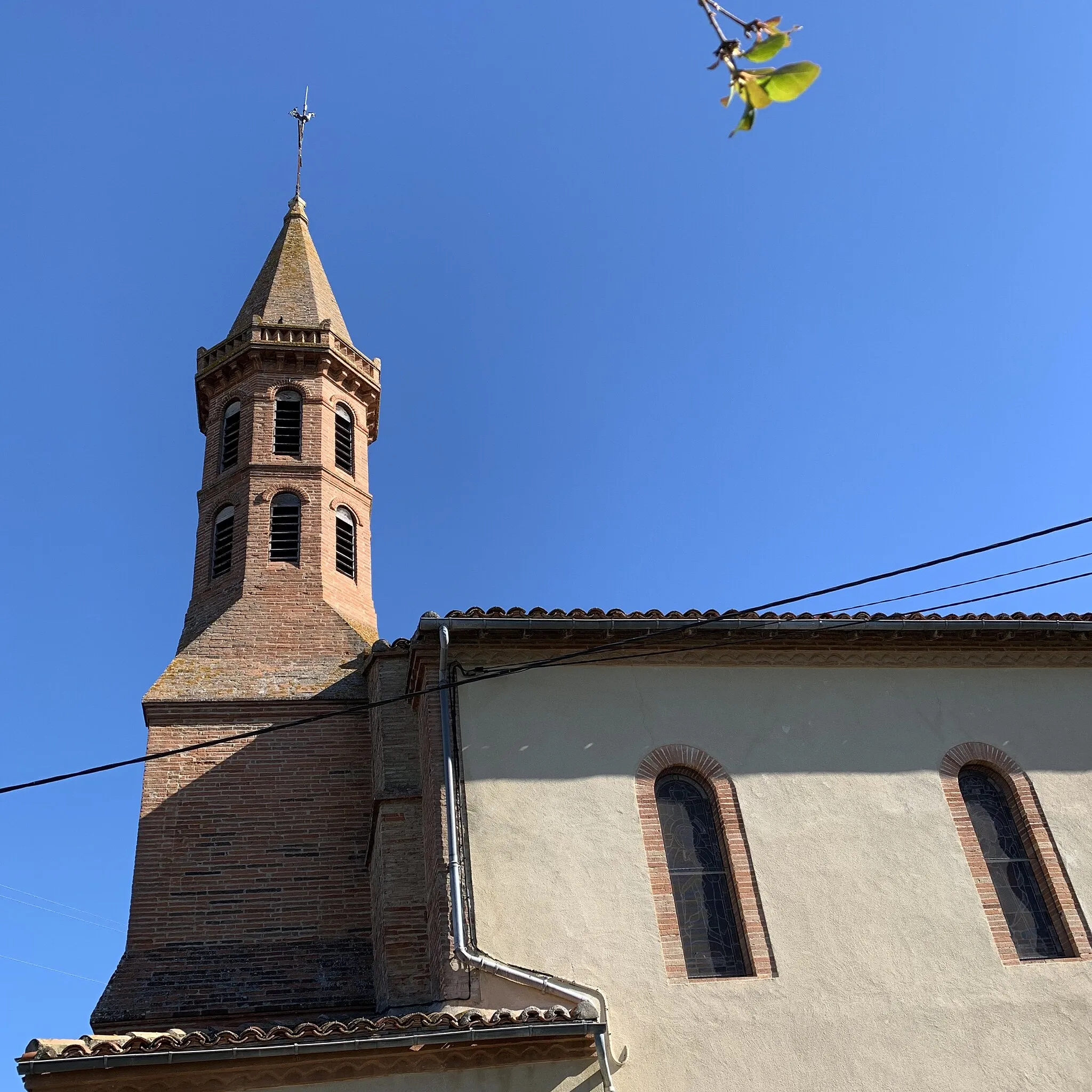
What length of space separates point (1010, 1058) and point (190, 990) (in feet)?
26.3

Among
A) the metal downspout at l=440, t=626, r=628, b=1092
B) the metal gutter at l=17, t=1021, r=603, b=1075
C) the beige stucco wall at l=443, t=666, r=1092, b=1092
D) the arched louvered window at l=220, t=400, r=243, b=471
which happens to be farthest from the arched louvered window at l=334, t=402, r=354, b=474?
the metal gutter at l=17, t=1021, r=603, b=1075

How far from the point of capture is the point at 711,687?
11289 millimetres

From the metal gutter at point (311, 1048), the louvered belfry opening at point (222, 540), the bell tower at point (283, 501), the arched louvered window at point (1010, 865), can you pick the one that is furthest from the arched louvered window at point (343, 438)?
the metal gutter at point (311, 1048)

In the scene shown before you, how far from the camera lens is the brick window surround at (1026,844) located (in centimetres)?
1025

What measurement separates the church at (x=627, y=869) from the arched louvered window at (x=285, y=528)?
3119 millimetres

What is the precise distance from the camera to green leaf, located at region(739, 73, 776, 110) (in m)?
2.93

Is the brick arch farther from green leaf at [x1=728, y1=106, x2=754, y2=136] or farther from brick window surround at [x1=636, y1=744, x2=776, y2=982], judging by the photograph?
green leaf at [x1=728, y1=106, x2=754, y2=136]

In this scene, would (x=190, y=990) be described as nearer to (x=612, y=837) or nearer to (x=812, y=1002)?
(x=612, y=837)

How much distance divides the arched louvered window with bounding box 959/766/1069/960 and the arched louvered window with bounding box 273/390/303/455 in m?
11.8

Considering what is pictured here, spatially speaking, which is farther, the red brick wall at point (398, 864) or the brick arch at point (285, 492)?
the brick arch at point (285, 492)

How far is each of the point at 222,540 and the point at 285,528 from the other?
107 cm

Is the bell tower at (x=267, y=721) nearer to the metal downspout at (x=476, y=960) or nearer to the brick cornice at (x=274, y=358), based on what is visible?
the brick cornice at (x=274, y=358)

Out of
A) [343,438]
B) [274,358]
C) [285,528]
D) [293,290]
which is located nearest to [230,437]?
[274,358]

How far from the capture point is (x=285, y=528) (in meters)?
17.4
